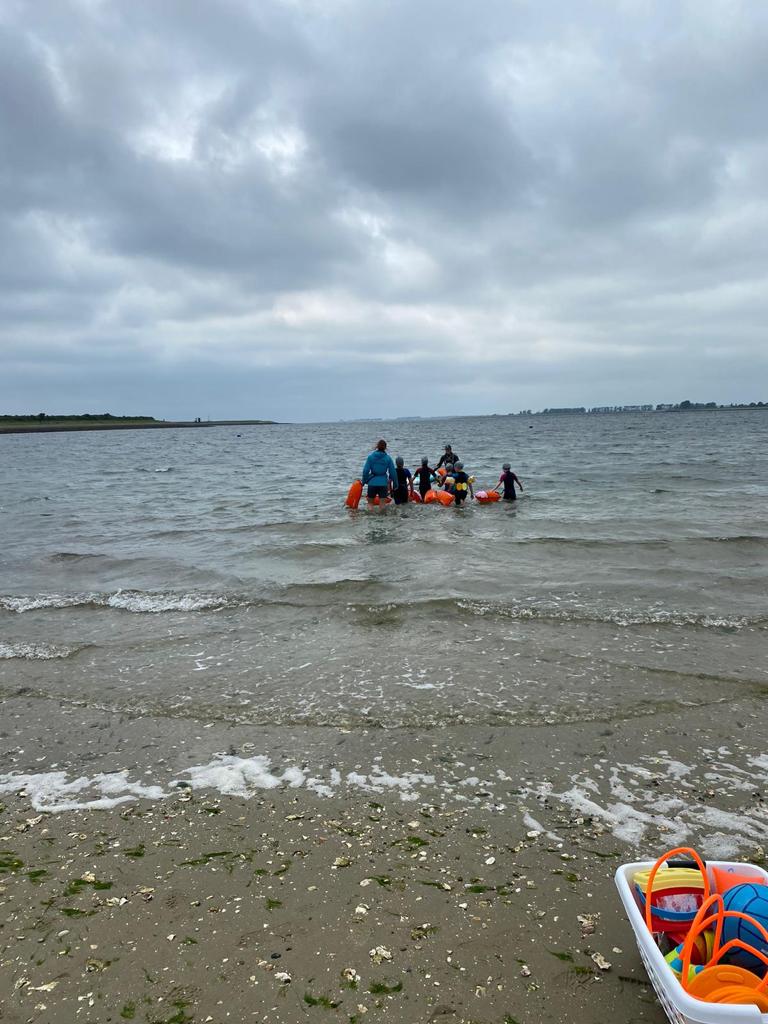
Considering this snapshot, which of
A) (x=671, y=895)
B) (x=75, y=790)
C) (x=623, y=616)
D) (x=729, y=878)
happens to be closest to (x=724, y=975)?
(x=671, y=895)

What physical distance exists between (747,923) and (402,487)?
17.8 m

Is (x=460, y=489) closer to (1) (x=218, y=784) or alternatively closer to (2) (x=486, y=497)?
(2) (x=486, y=497)

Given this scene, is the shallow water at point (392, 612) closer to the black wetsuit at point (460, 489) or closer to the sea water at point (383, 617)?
the sea water at point (383, 617)

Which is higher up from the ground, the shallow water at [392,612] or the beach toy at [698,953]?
the beach toy at [698,953]

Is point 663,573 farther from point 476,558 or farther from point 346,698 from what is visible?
point 346,698

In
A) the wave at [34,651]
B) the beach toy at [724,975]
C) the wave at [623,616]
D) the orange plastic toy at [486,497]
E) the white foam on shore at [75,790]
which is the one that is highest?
the beach toy at [724,975]

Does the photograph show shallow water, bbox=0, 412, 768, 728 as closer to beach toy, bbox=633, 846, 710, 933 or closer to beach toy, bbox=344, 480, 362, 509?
beach toy, bbox=344, 480, 362, 509

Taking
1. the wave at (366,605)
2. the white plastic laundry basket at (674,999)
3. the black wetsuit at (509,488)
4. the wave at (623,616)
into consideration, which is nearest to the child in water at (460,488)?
the black wetsuit at (509,488)

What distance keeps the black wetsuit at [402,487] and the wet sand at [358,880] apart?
14.9 m

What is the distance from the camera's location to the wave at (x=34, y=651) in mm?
7336

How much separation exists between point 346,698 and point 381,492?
13.4m

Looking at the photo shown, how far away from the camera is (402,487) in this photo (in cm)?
1994

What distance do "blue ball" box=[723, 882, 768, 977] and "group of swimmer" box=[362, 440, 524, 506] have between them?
51.7 feet

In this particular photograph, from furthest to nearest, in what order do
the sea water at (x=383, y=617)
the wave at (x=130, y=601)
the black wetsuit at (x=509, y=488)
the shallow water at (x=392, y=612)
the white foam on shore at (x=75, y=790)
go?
1. the black wetsuit at (x=509, y=488)
2. the wave at (x=130, y=601)
3. the shallow water at (x=392, y=612)
4. the sea water at (x=383, y=617)
5. the white foam on shore at (x=75, y=790)
